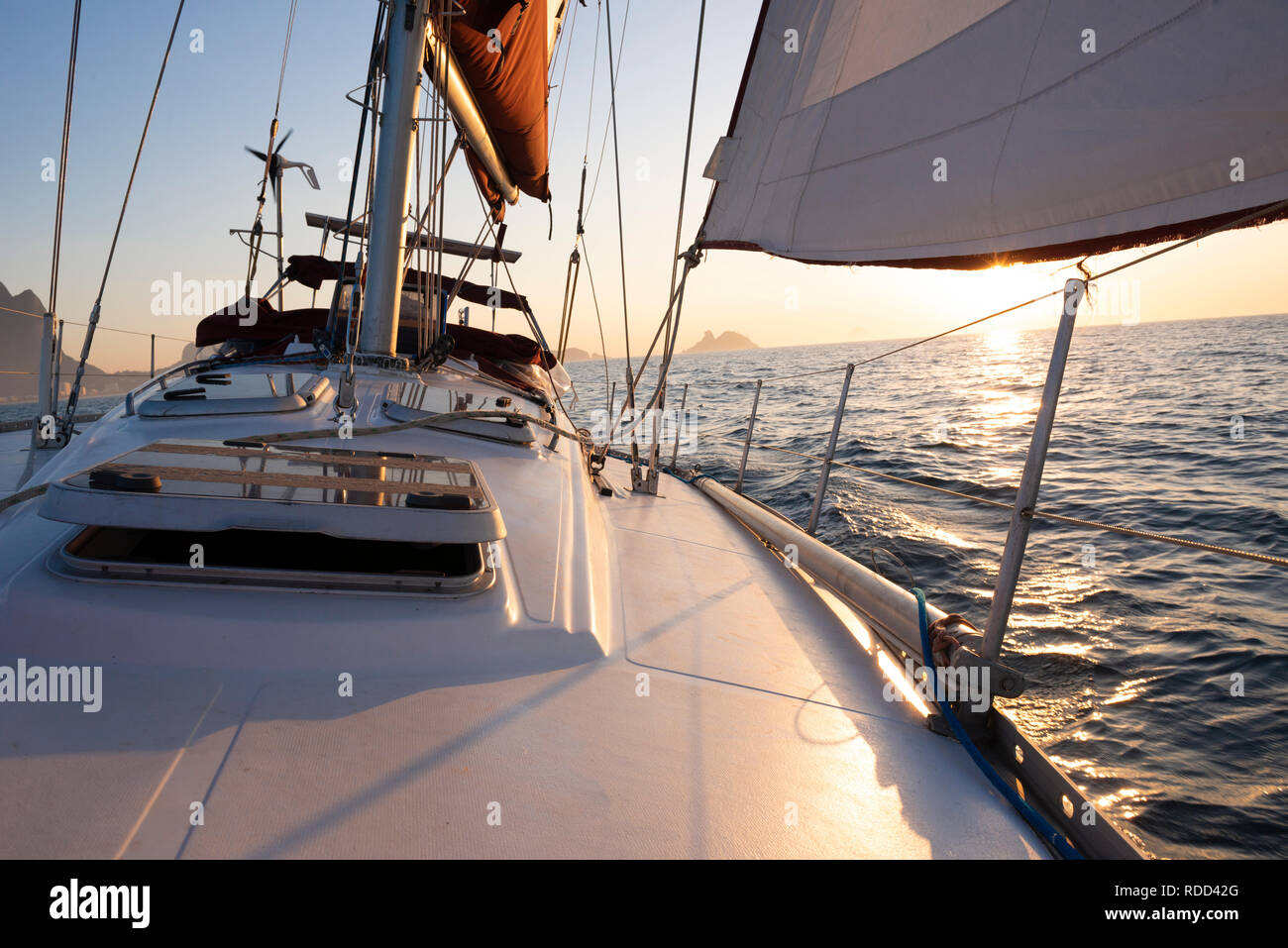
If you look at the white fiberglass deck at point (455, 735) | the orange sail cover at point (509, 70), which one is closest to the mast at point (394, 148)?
the orange sail cover at point (509, 70)

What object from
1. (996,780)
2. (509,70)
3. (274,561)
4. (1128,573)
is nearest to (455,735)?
(274,561)

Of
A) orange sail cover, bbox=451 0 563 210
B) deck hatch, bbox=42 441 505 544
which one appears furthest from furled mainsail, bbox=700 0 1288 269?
orange sail cover, bbox=451 0 563 210

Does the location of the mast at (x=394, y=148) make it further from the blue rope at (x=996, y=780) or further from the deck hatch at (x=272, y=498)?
the blue rope at (x=996, y=780)

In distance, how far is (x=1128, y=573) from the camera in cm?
523

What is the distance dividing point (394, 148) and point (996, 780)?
3.62 metres

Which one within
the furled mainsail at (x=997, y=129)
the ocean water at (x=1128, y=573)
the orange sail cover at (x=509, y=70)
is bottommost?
the ocean water at (x=1128, y=573)

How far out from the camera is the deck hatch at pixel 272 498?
1565 millimetres

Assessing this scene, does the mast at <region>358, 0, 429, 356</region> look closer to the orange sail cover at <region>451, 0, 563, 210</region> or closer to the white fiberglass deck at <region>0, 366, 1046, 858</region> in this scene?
the orange sail cover at <region>451, 0, 563, 210</region>

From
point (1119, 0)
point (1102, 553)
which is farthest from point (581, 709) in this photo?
point (1102, 553)

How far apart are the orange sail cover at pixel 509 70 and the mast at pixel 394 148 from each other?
452mm

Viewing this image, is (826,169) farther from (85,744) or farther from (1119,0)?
(85,744)

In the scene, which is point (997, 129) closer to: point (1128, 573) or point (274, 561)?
point (274, 561)

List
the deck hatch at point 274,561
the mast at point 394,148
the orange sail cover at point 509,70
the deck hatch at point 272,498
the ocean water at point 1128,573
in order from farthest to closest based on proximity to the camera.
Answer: the orange sail cover at point 509,70 < the mast at point 394,148 < the ocean water at point 1128,573 < the deck hatch at point 274,561 < the deck hatch at point 272,498

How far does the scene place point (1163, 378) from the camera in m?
18.5
